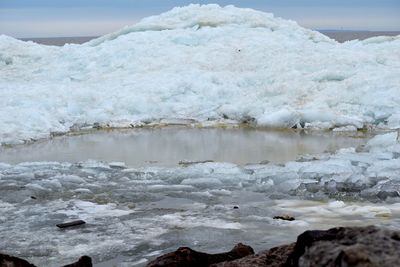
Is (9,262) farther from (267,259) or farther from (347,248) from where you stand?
(347,248)

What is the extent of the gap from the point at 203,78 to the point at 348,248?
15.3 m

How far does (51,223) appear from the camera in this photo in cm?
655

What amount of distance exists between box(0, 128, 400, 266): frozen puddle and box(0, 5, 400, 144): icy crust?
2.95m

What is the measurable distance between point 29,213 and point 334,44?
56.3ft

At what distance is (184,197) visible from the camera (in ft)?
25.6

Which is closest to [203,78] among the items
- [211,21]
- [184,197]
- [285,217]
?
[211,21]

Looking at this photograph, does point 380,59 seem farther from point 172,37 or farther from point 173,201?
point 173,201

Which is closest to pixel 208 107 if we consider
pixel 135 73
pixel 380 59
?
pixel 135 73

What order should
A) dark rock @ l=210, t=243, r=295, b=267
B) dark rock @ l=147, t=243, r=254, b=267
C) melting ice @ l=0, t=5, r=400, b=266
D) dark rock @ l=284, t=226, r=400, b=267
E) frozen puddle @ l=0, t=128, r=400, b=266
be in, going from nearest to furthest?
dark rock @ l=284, t=226, r=400, b=267 → dark rock @ l=210, t=243, r=295, b=267 → dark rock @ l=147, t=243, r=254, b=267 → frozen puddle @ l=0, t=128, r=400, b=266 → melting ice @ l=0, t=5, r=400, b=266

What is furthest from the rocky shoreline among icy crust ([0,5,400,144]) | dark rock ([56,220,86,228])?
icy crust ([0,5,400,144])

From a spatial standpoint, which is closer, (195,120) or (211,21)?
(195,120)

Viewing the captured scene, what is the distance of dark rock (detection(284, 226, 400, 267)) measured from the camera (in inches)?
103

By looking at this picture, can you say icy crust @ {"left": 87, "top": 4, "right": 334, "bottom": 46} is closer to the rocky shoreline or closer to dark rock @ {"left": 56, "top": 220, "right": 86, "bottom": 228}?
dark rock @ {"left": 56, "top": 220, "right": 86, "bottom": 228}

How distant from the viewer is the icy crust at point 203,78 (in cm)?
1457
